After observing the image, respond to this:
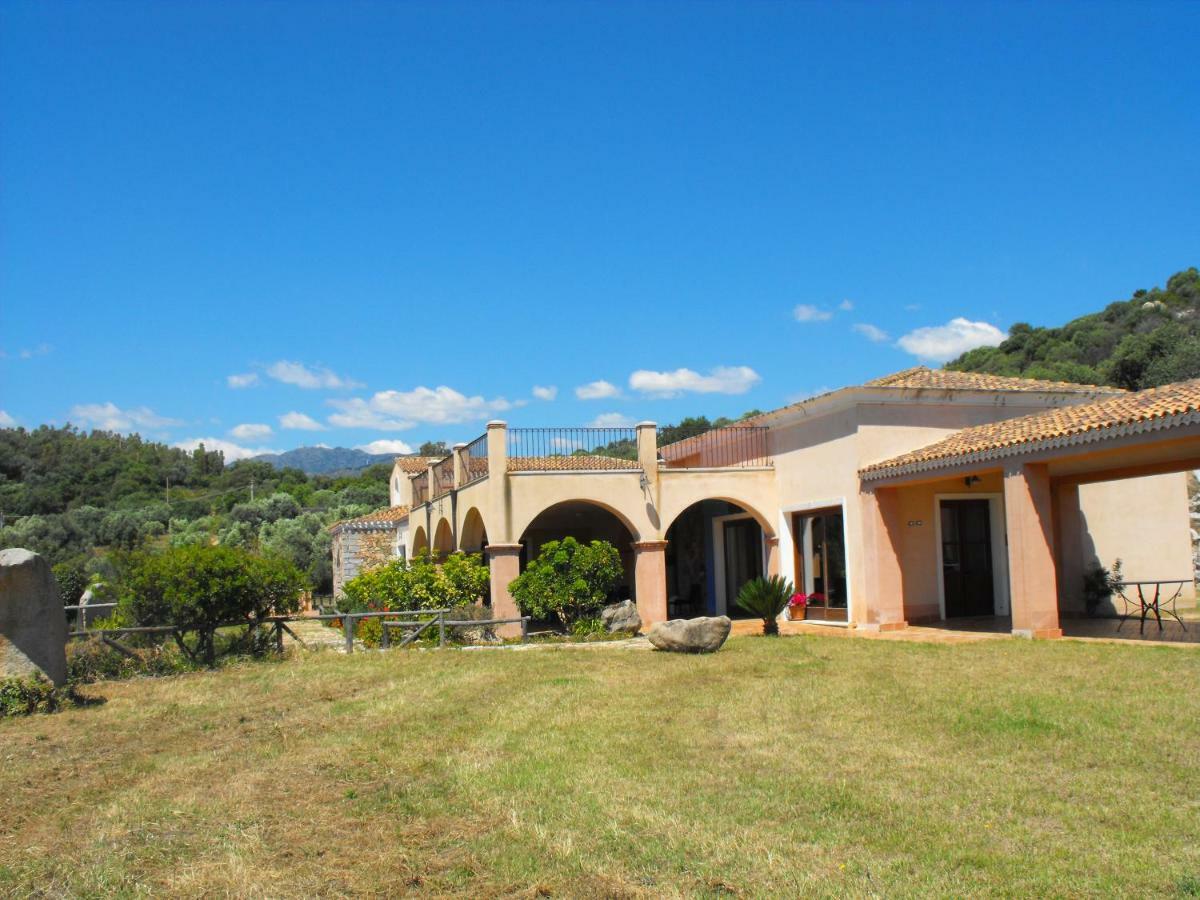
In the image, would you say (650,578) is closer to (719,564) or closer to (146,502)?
(719,564)

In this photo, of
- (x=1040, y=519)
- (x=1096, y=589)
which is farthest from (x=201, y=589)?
(x=1096, y=589)

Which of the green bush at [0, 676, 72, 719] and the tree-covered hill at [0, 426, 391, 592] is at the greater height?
the tree-covered hill at [0, 426, 391, 592]

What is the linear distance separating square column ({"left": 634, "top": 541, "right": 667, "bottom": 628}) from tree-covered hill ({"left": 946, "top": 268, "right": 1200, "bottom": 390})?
80.3 ft

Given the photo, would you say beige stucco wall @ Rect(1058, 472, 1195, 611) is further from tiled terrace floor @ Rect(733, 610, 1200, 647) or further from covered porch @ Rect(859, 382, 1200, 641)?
tiled terrace floor @ Rect(733, 610, 1200, 647)

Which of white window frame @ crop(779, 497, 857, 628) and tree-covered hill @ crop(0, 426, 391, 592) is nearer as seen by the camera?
white window frame @ crop(779, 497, 857, 628)

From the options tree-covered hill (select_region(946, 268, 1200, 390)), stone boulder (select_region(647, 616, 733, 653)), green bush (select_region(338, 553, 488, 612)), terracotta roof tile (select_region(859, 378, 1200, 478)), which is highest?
tree-covered hill (select_region(946, 268, 1200, 390))

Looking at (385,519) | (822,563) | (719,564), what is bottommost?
(719,564)

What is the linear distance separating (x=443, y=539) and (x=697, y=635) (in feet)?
41.0

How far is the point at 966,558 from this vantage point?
18.5 metres

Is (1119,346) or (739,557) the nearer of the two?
(739,557)

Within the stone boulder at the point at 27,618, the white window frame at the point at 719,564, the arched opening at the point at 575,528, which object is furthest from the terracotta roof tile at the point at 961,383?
the stone boulder at the point at 27,618

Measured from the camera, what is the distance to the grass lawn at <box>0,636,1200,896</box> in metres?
4.93

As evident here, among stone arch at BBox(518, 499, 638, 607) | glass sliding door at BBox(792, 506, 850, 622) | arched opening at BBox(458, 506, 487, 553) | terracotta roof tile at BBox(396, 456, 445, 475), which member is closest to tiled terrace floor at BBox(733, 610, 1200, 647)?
glass sliding door at BBox(792, 506, 850, 622)

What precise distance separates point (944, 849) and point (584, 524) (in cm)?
2297
